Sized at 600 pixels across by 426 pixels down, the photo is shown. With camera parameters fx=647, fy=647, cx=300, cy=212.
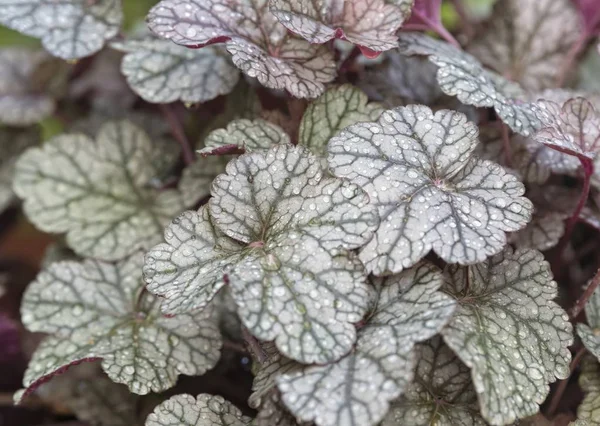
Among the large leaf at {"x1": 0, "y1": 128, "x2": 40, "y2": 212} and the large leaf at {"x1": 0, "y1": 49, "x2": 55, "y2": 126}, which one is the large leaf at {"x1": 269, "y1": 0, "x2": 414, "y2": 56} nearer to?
the large leaf at {"x1": 0, "y1": 49, "x2": 55, "y2": 126}

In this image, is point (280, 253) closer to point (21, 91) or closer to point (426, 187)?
point (426, 187)

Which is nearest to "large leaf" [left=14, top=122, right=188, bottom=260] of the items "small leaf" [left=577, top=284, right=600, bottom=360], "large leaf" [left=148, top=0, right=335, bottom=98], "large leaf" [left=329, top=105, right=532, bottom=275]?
"large leaf" [left=148, top=0, right=335, bottom=98]

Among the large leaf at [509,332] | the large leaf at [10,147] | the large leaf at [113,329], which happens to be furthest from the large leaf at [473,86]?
the large leaf at [10,147]

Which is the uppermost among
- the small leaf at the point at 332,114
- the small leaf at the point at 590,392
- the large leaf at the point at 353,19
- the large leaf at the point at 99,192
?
the large leaf at the point at 353,19

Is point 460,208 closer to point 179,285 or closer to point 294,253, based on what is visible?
point 294,253

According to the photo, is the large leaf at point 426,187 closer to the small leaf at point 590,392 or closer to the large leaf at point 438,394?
the large leaf at point 438,394

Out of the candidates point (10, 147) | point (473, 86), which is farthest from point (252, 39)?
point (10, 147)
